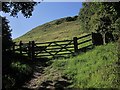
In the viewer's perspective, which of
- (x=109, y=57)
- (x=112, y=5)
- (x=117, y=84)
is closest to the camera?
(x=117, y=84)

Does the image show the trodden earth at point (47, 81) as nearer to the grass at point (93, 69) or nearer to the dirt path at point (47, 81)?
the dirt path at point (47, 81)

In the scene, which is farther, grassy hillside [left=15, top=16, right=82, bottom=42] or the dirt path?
grassy hillside [left=15, top=16, right=82, bottom=42]

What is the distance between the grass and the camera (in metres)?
17.0

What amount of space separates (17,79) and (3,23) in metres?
3.39

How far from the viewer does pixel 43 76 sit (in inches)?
859

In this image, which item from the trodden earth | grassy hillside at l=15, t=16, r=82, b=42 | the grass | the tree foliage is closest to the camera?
the grass

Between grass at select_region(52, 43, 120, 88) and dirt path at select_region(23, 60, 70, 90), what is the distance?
0.52 meters

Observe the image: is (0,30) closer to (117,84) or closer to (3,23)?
(3,23)

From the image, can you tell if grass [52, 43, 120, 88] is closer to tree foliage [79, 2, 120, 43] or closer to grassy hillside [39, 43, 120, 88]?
grassy hillside [39, 43, 120, 88]

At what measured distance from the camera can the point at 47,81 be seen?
1991cm

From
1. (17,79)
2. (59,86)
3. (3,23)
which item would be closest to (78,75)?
(59,86)

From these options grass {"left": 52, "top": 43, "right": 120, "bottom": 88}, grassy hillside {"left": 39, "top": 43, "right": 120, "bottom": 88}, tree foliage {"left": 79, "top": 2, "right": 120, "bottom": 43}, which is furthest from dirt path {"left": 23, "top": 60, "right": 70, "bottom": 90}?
tree foliage {"left": 79, "top": 2, "right": 120, "bottom": 43}

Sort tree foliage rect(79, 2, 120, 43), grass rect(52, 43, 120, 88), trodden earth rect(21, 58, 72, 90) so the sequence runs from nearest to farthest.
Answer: grass rect(52, 43, 120, 88), trodden earth rect(21, 58, 72, 90), tree foliage rect(79, 2, 120, 43)

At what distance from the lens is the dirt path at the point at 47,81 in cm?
1866
